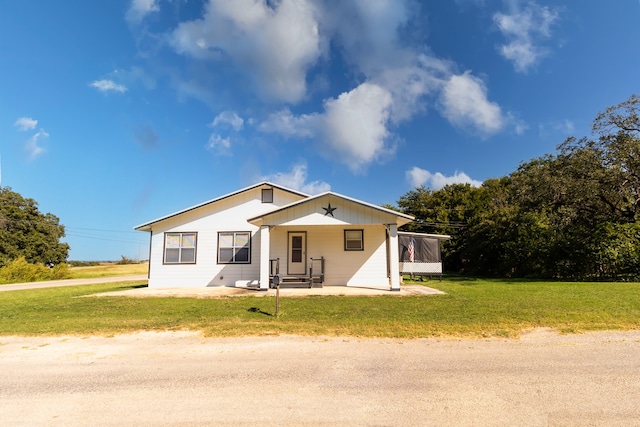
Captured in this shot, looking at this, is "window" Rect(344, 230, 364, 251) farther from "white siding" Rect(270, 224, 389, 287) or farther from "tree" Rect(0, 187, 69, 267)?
"tree" Rect(0, 187, 69, 267)

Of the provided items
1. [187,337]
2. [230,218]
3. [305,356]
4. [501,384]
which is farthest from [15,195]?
[501,384]

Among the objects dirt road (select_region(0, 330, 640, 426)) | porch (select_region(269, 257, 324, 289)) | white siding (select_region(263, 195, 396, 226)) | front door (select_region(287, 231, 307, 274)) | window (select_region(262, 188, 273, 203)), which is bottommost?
dirt road (select_region(0, 330, 640, 426))

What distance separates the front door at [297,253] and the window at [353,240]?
1.80 metres

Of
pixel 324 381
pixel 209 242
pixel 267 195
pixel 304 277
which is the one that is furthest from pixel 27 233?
pixel 324 381

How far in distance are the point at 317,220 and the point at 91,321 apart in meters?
7.65

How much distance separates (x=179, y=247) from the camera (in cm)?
1569

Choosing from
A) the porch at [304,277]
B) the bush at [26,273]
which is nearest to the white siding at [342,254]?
the porch at [304,277]

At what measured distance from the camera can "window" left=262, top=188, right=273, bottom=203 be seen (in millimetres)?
16281

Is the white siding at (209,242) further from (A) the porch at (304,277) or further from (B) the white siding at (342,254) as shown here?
(B) the white siding at (342,254)

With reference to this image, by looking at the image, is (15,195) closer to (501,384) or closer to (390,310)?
(390,310)

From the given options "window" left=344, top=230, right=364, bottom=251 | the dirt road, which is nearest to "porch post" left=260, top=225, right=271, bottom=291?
"window" left=344, top=230, right=364, bottom=251

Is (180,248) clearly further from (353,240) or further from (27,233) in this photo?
(27,233)

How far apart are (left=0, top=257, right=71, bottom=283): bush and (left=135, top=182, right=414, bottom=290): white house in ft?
60.2

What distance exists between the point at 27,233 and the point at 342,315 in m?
44.2
